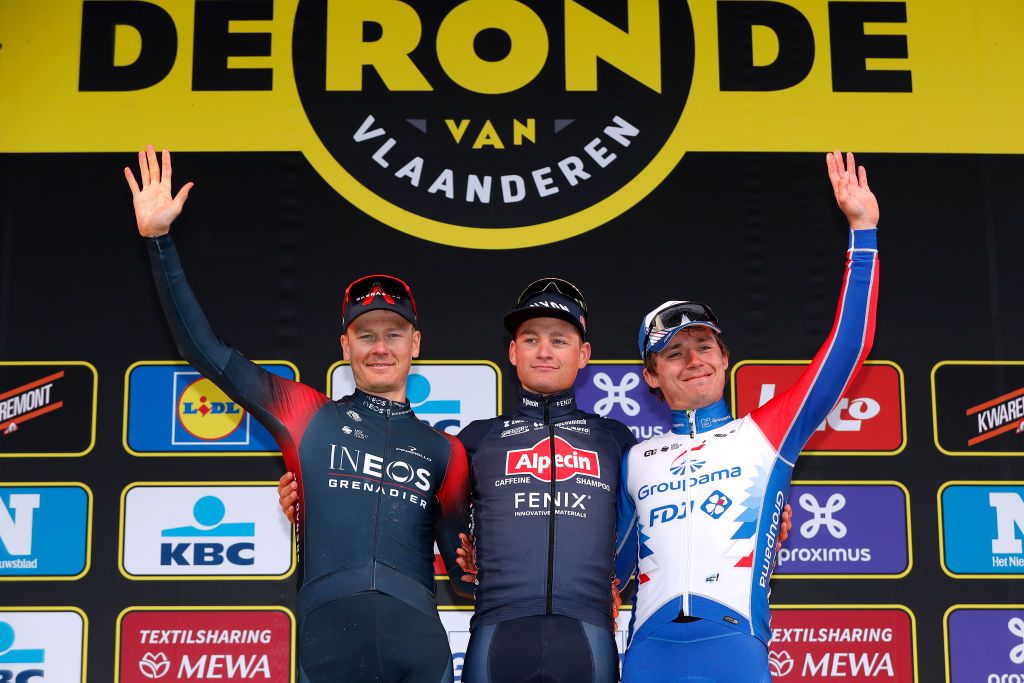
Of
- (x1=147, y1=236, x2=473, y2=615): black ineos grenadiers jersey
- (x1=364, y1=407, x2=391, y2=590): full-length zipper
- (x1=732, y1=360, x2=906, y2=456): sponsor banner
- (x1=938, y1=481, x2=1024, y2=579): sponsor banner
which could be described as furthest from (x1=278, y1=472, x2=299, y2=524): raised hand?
(x1=938, y1=481, x2=1024, y2=579): sponsor banner

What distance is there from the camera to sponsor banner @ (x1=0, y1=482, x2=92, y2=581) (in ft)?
10.2

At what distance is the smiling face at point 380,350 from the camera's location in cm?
265

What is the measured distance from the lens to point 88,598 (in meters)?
3.11

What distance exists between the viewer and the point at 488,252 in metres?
3.29

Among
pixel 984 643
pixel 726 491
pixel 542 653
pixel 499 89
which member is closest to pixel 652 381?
pixel 726 491

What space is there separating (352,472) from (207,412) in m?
0.88

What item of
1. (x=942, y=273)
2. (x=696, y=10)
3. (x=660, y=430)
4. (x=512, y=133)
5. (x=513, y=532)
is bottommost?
(x=513, y=532)

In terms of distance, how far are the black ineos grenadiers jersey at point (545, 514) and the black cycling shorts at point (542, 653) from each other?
0.09 ft

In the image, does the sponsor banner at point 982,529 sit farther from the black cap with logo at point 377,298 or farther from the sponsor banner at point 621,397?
the black cap with logo at point 377,298

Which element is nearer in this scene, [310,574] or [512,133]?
[310,574]

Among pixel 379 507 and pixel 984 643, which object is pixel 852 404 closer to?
pixel 984 643

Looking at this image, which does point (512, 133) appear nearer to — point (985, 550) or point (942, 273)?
point (942, 273)

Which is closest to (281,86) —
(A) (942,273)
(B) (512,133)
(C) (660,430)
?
(B) (512,133)

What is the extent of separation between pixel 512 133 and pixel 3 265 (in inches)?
62.4
